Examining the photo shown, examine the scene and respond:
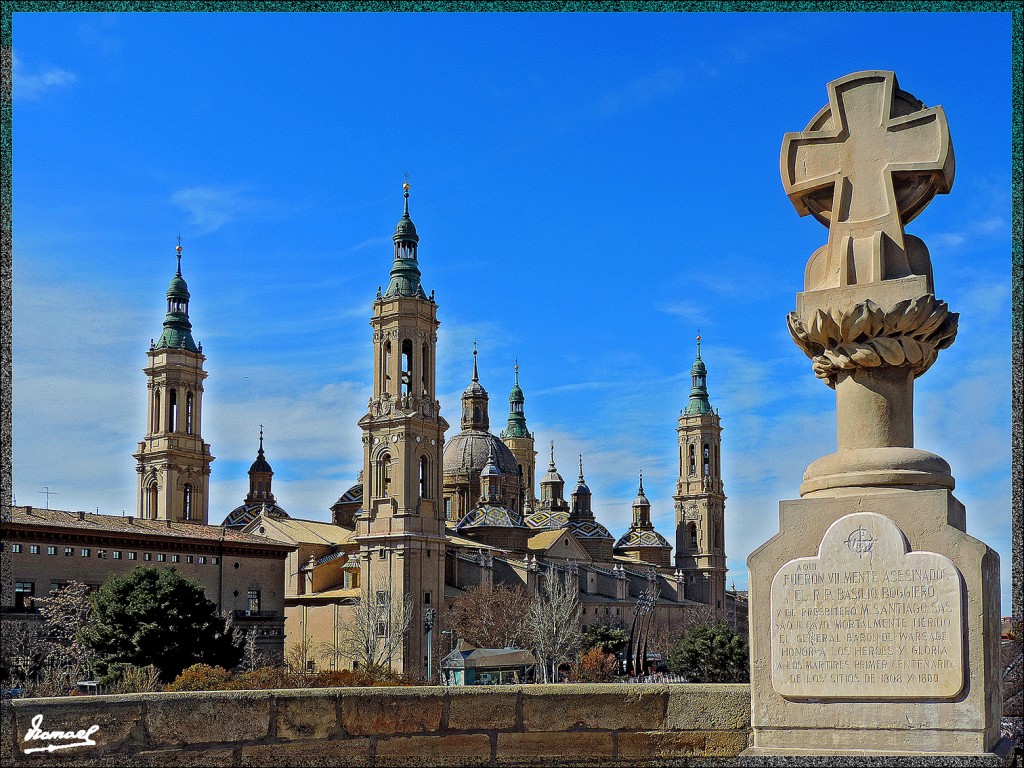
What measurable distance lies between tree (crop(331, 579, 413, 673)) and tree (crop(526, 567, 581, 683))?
7637 mm

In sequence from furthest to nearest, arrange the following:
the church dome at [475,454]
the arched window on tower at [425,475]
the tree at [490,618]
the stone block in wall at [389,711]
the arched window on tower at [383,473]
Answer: the church dome at [475,454] < the arched window on tower at [425,475] < the arched window on tower at [383,473] < the tree at [490,618] < the stone block in wall at [389,711]

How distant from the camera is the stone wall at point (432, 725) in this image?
25.8ft

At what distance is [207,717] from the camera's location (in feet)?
26.1

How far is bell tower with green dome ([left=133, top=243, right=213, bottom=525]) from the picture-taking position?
9650 centimetres

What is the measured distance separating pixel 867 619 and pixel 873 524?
59cm

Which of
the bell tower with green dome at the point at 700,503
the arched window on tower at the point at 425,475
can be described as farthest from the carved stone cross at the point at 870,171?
the bell tower with green dome at the point at 700,503

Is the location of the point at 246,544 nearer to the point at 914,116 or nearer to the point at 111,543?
the point at 111,543

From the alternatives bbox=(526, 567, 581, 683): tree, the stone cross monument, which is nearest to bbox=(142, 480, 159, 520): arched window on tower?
bbox=(526, 567, 581, 683): tree

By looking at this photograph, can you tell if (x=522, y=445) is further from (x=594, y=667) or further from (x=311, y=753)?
(x=311, y=753)

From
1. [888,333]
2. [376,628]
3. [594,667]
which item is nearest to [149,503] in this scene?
[376,628]

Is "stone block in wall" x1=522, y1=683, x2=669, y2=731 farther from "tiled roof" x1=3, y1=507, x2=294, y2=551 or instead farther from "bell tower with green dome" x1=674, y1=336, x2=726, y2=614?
"bell tower with green dome" x1=674, y1=336, x2=726, y2=614

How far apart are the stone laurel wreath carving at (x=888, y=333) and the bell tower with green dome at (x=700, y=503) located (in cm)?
11811

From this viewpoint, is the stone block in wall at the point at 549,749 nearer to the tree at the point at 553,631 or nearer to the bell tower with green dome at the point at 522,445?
the tree at the point at 553,631
